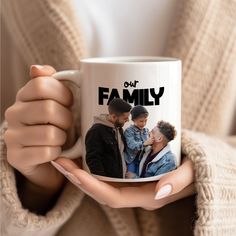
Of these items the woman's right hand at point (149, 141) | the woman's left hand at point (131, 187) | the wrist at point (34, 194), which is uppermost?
the woman's right hand at point (149, 141)

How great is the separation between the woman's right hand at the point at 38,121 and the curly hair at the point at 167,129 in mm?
134

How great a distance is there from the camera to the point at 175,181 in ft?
1.77

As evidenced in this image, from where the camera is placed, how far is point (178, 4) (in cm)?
73

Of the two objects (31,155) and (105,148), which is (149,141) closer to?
(105,148)

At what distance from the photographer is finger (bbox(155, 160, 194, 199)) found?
53cm

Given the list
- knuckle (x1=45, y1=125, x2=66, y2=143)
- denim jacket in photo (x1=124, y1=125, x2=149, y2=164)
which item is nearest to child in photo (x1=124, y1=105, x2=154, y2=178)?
denim jacket in photo (x1=124, y1=125, x2=149, y2=164)

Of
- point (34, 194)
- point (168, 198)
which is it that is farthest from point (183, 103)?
point (34, 194)

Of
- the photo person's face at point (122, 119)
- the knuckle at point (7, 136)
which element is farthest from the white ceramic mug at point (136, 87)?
the knuckle at point (7, 136)

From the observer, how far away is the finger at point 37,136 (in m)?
0.56

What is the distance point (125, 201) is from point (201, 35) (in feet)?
1.06

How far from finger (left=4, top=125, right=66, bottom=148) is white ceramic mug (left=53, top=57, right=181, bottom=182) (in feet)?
0.13

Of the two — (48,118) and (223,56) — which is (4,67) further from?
(223,56)

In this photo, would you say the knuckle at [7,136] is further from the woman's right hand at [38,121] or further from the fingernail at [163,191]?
the fingernail at [163,191]

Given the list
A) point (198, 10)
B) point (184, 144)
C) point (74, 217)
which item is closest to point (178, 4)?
point (198, 10)
